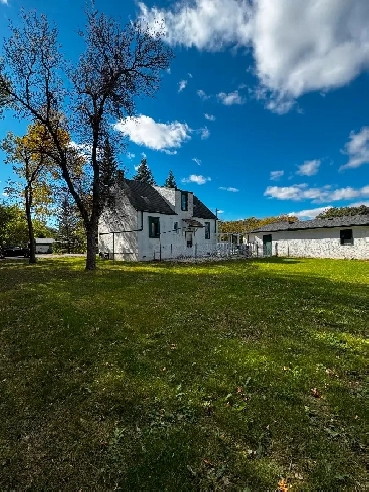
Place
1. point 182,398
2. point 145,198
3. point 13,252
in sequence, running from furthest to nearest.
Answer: point 13,252, point 145,198, point 182,398

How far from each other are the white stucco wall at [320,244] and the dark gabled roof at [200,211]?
23.4 ft

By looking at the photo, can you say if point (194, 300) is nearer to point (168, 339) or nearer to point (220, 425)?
point (168, 339)

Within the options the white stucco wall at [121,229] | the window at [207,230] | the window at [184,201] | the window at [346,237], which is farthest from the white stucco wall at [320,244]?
the white stucco wall at [121,229]

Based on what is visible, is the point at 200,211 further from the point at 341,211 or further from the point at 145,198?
the point at 341,211

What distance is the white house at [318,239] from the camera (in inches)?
1060

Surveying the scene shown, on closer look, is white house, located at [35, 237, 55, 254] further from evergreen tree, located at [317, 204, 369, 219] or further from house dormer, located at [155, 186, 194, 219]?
evergreen tree, located at [317, 204, 369, 219]

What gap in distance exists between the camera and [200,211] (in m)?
31.2

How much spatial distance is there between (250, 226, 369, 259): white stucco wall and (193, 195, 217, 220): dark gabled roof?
7.12 meters

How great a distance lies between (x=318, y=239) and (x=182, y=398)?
29.3 meters

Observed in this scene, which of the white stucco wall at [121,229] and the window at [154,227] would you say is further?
the window at [154,227]

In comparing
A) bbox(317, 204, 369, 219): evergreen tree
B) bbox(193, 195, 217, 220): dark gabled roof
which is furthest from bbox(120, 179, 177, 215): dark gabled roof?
bbox(317, 204, 369, 219): evergreen tree

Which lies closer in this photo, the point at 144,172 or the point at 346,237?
the point at 346,237

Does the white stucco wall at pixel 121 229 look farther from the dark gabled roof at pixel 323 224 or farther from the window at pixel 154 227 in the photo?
the dark gabled roof at pixel 323 224

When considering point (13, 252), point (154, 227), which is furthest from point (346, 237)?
point (13, 252)
